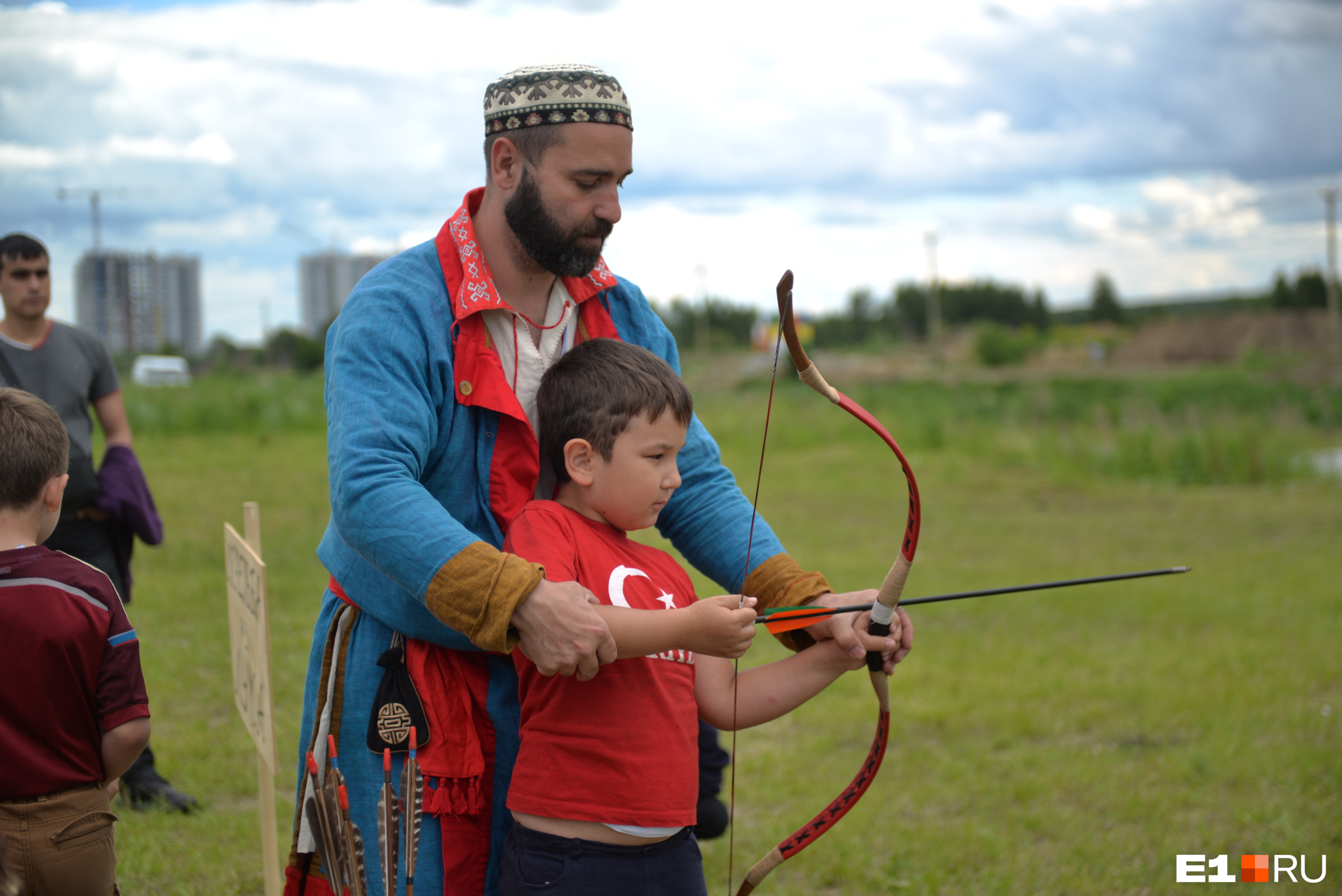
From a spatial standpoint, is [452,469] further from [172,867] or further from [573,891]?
[172,867]

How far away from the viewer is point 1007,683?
20.0 feet

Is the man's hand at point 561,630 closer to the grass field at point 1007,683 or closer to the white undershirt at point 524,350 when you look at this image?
the white undershirt at point 524,350

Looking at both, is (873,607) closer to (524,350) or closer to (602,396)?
(602,396)

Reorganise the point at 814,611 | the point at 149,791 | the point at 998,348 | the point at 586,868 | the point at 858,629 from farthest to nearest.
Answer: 1. the point at 998,348
2. the point at 149,791
3. the point at 858,629
4. the point at 814,611
5. the point at 586,868

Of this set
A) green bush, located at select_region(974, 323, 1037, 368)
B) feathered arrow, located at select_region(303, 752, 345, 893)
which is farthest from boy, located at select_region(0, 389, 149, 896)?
green bush, located at select_region(974, 323, 1037, 368)

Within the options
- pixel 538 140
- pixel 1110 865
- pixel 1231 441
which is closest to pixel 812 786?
pixel 1110 865

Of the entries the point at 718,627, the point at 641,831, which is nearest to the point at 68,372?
the point at 641,831

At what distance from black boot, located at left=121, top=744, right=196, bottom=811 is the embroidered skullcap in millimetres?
3231

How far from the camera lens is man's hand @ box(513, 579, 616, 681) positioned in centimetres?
158

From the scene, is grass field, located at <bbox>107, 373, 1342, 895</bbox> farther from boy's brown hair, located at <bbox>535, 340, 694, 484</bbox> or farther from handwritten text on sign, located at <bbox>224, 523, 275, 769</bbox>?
boy's brown hair, located at <bbox>535, 340, 694, 484</bbox>

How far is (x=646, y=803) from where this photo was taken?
1.82 metres

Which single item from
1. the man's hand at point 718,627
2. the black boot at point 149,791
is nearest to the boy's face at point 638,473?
the man's hand at point 718,627

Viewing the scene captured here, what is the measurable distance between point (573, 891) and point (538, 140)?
1302 millimetres

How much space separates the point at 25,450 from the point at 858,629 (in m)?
1.59
